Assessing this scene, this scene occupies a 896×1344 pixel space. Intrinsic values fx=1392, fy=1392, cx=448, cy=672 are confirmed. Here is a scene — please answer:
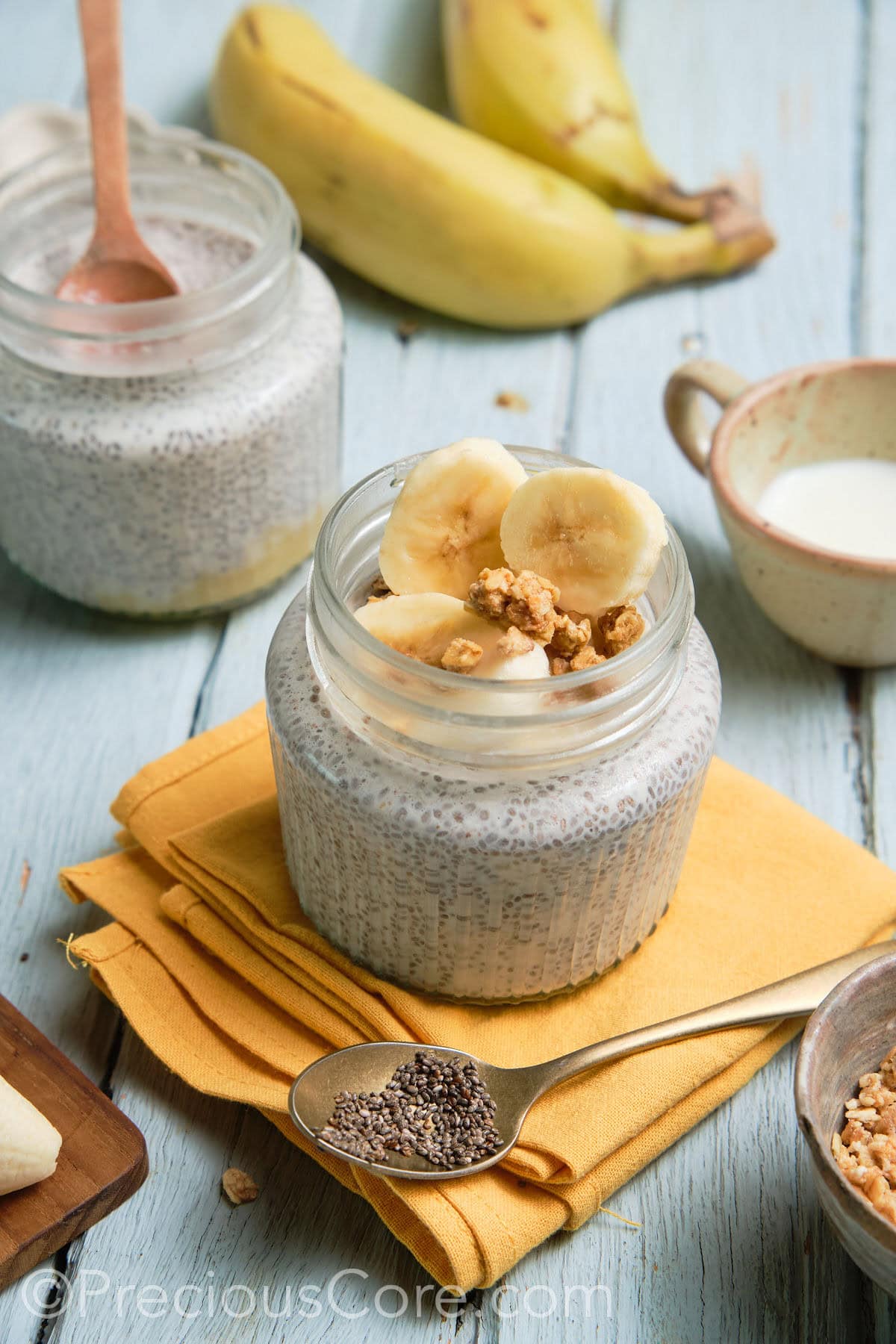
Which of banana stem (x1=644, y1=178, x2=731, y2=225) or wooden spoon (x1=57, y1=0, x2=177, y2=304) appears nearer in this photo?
wooden spoon (x1=57, y1=0, x2=177, y2=304)

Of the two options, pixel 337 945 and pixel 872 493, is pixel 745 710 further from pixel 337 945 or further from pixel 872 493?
pixel 337 945

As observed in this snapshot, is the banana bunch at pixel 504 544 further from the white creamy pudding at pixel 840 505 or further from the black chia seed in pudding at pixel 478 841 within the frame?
the white creamy pudding at pixel 840 505

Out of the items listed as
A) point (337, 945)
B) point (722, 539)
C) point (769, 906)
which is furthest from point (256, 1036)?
point (722, 539)

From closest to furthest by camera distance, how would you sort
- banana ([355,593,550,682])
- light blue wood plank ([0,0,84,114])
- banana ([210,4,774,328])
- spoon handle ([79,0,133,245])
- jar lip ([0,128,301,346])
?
1. banana ([355,593,550,682])
2. jar lip ([0,128,301,346])
3. spoon handle ([79,0,133,245])
4. banana ([210,4,774,328])
5. light blue wood plank ([0,0,84,114])

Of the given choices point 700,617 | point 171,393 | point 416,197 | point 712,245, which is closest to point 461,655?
point 171,393

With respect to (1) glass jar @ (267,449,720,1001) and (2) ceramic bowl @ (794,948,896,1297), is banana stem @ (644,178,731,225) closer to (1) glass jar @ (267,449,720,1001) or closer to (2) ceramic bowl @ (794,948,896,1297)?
(1) glass jar @ (267,449,720,1001)

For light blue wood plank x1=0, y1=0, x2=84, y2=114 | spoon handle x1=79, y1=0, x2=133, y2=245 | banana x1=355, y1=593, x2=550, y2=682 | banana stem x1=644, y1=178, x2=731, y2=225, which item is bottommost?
banana stem x1=644, y1=178, x2=731, y2=225

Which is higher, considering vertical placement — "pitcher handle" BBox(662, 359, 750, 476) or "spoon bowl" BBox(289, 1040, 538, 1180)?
"pitcher handle" BBox(662, 359, 750, 476)

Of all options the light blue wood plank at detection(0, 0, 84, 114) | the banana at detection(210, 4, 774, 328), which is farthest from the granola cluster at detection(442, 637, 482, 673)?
the light blue wood plank at detection(0, 0, 84, 114)
